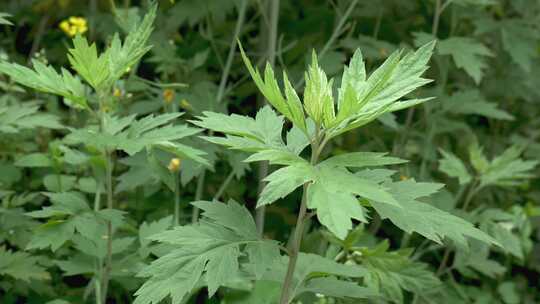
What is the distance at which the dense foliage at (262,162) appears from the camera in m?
1.54

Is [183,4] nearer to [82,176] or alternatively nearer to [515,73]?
[82,176]

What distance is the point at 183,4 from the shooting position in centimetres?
307

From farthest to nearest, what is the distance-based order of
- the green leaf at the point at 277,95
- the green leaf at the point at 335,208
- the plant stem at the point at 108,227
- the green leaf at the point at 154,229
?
1. the green leaf at the point at 154,229
2. the plant stem at the point at 108,227
3. the green leaf at the point at 277,95
4. the green leaf at the point at 335,208

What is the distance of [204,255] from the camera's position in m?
1.57

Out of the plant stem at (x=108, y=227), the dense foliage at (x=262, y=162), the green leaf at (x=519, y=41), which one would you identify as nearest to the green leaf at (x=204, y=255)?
the dense foliage at (x=262, y=162)

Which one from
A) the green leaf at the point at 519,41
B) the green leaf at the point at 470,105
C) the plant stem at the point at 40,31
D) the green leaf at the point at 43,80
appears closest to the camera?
the green leaf at the point at 43,80

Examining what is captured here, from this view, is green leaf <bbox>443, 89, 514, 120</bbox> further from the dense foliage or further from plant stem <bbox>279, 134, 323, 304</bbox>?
plant stem <bbox>279, 134, 323, 304</bbox>

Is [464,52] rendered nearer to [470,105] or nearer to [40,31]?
[470,105]

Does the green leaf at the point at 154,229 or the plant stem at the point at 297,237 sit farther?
the green leaf at the point at 154,229

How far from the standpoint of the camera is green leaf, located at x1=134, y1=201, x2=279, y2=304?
153 cm

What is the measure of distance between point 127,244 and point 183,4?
4.14 ft

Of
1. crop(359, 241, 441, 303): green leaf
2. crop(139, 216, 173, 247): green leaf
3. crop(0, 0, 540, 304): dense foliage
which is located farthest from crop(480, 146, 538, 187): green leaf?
crop(139, 216, 173, 247): green leaf

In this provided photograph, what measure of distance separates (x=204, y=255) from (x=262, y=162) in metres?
0.85

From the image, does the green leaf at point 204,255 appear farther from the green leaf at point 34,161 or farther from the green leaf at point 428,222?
the green leaf at point 34,161
